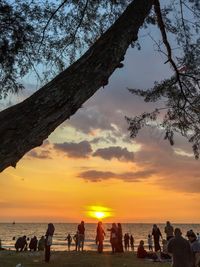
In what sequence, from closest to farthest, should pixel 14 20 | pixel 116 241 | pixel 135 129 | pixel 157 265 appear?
pixel 14 20, pixel 135 129, pixel 157 265, pixel 116 241

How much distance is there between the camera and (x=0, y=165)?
345 cm

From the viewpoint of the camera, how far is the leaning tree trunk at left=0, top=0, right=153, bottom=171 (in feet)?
11.6

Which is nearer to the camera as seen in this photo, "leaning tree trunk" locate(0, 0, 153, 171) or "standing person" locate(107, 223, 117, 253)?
"leaning tree trunk" locate(0, 0, 153, 171)

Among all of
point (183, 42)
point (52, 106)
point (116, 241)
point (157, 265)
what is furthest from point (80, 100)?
point (116, 241)

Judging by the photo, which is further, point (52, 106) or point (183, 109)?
point (183, 109)

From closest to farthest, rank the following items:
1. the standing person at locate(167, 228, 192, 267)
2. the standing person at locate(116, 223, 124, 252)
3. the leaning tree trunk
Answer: the leaning tree trunk, the standing person at locate(167, 228, 192, 267), the standing person at locate(116, 223, 124, 252)

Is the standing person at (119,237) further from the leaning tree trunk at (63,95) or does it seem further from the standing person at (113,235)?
the leaning tree trunk at (63,95)

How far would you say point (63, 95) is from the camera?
389cm

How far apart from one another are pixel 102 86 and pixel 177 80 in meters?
3.21

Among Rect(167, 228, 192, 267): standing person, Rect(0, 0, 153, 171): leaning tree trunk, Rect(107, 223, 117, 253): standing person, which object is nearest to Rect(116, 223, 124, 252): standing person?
Rect(107, 223, 117, 253): standing person

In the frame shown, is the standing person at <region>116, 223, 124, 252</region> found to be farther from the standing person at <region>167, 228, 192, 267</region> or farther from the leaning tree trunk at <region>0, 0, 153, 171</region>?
the leaning tree trunk at <region>0, 0, 153, 171</region>

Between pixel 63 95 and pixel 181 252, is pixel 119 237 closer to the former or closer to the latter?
pixel 181 252

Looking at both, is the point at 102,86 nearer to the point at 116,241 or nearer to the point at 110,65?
the point at 110,65

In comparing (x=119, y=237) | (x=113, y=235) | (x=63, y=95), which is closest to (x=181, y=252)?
(x=63, y=95)
